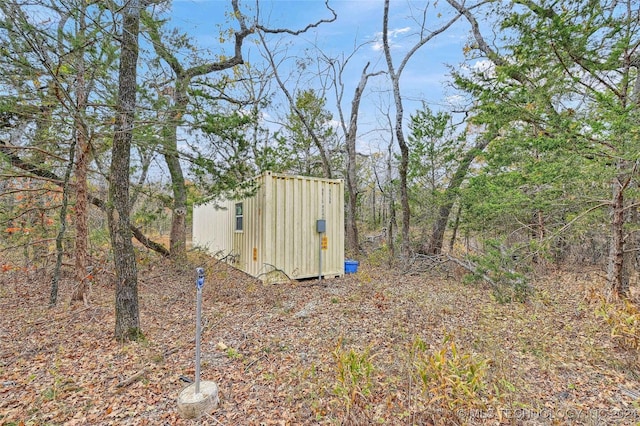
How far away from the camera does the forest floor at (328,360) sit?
2.22 metres

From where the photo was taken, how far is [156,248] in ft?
25.3

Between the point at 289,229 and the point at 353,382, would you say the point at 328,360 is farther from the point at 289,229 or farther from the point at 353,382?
the point at 289,229

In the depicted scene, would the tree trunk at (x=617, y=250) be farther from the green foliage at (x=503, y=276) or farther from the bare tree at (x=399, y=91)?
the bare tree at (x=399, y=91)

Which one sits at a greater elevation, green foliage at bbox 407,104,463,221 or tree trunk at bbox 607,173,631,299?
green foliage at bbox 407,104,463,221

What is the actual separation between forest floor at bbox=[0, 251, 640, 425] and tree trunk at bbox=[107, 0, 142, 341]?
14.4 inches

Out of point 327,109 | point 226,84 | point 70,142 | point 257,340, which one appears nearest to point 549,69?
point 257,340

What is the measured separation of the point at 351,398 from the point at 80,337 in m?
3.56

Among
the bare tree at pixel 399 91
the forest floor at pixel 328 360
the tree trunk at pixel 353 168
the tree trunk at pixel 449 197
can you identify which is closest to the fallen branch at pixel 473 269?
the forest floor at pixel 328 360

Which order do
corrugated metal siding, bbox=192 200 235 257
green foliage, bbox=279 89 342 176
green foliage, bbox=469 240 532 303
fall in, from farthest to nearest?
green foliage, bbox=279 89 342 176 < corrugated metal siding, bbox=192 200 235 257 < green foliage, bbox=469 240 532 303

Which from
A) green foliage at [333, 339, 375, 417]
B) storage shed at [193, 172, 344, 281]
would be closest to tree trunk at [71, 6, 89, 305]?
storage shed at [193, 172, 344, 281]

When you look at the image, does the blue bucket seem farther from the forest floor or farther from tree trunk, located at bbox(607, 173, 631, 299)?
tree trunk, located at bbox(607, 173, 631, 299)

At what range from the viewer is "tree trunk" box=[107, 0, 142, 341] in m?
3.33

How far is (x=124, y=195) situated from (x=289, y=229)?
3402mm

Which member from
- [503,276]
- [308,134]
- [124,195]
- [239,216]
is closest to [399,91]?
[308,134]
